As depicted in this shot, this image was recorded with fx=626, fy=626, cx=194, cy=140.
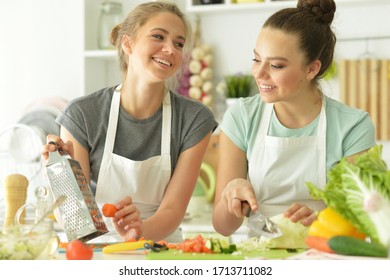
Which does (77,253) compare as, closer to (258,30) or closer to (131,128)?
(131,128)

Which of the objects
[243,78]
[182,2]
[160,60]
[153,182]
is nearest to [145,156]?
[153,182]

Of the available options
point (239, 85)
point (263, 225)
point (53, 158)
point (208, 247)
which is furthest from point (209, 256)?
point (239, 85)

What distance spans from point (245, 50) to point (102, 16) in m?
0.81

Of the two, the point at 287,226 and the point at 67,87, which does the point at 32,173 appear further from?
the point at 287,226

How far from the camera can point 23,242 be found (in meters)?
1.13

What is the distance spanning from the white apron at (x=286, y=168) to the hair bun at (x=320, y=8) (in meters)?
0.24

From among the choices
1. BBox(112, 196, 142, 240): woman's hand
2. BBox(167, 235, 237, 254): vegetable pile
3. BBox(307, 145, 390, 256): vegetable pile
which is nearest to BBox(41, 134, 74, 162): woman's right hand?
BBox(112, 196, 142, 240): woman's hand

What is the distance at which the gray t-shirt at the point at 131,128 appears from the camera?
1.92 meters

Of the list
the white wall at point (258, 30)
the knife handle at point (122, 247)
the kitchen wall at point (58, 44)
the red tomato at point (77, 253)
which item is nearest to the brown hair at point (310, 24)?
the knife handle at point (122, 247)

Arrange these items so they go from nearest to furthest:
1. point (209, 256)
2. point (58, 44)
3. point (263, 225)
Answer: point (209, 256) → point (263, 225) → point (58, 44)

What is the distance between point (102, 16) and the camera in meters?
3.44

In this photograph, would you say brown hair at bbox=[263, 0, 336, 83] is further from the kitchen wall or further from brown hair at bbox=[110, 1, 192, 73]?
the kitchen wall

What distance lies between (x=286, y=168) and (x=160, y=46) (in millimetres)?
521

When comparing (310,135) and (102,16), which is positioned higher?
(102,16)
